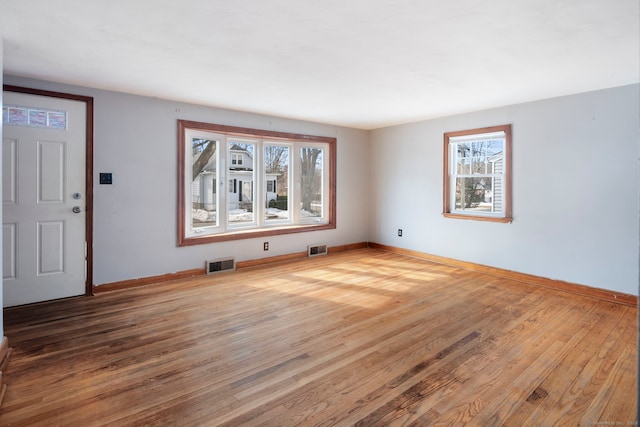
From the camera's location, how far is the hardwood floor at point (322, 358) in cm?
186

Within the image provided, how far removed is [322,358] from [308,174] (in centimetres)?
391

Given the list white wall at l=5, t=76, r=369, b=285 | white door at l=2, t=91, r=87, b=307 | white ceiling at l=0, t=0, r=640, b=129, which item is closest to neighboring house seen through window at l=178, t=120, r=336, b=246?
white wall at l=5, t=76, r=369, b=285

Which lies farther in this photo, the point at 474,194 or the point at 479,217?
the point at 474,194

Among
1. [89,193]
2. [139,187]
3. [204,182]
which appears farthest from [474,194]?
[89,193]

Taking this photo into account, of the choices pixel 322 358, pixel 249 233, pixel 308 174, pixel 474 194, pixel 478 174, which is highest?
pixel 308 174

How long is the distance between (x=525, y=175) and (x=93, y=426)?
4.87 meters

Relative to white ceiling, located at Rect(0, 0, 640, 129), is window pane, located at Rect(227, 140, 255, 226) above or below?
below

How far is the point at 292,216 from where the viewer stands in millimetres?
5797

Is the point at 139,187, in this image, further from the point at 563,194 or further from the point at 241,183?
the point at 563,194

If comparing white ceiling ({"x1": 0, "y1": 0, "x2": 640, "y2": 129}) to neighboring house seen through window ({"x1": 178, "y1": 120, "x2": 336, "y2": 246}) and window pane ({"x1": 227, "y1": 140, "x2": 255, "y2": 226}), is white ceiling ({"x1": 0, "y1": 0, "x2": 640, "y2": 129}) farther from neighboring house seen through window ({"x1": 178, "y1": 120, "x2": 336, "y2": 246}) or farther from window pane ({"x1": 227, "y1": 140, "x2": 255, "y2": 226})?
window pane ({"x1": 227, "y1": 140, "x2": 255, "y2": 226})

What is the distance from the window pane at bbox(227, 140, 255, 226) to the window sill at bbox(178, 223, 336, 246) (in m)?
0.28

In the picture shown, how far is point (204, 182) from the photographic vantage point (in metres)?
4.77

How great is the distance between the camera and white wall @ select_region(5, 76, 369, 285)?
3848mm

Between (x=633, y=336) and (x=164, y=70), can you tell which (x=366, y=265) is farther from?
(x=164, y=70)
